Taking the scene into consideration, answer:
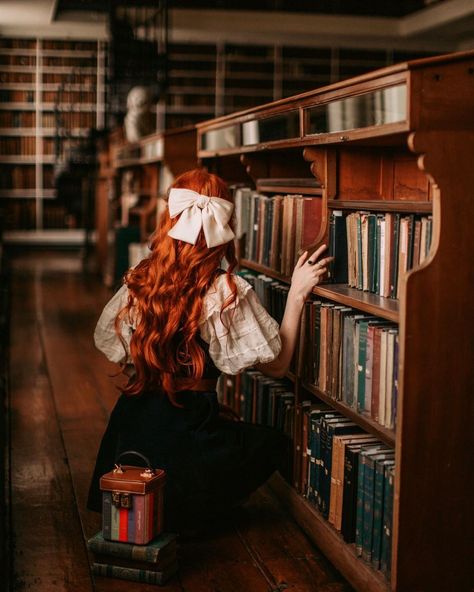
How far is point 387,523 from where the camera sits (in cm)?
211

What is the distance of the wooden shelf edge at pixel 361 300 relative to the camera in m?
2.13

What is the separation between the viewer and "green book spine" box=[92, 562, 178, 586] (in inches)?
89.9

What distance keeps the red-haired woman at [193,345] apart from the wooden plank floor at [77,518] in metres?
0.16

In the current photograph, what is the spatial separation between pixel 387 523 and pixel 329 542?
394mm

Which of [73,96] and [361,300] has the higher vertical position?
[73,96]

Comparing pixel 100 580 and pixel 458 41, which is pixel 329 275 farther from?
pixel 458 41

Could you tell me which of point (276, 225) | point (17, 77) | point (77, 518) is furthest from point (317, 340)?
point (17, 77)

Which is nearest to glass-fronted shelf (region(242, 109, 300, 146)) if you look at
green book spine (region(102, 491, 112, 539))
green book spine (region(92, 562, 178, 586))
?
green book spine (region(102, 491, 112, 539))

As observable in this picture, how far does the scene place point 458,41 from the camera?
11.8 m

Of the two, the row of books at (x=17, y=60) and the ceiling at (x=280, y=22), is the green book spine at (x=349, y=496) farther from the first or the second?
the row of books at (x=17, y=60)

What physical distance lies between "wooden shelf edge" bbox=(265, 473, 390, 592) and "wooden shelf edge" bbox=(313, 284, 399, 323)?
653mm

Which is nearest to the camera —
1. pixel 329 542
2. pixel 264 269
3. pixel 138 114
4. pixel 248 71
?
pixel 329 542

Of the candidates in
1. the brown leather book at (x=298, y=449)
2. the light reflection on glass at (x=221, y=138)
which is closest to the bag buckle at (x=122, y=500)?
the brown leather book at (x=298, y=449)

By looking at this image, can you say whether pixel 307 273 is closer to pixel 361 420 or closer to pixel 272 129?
pixel 361 420
